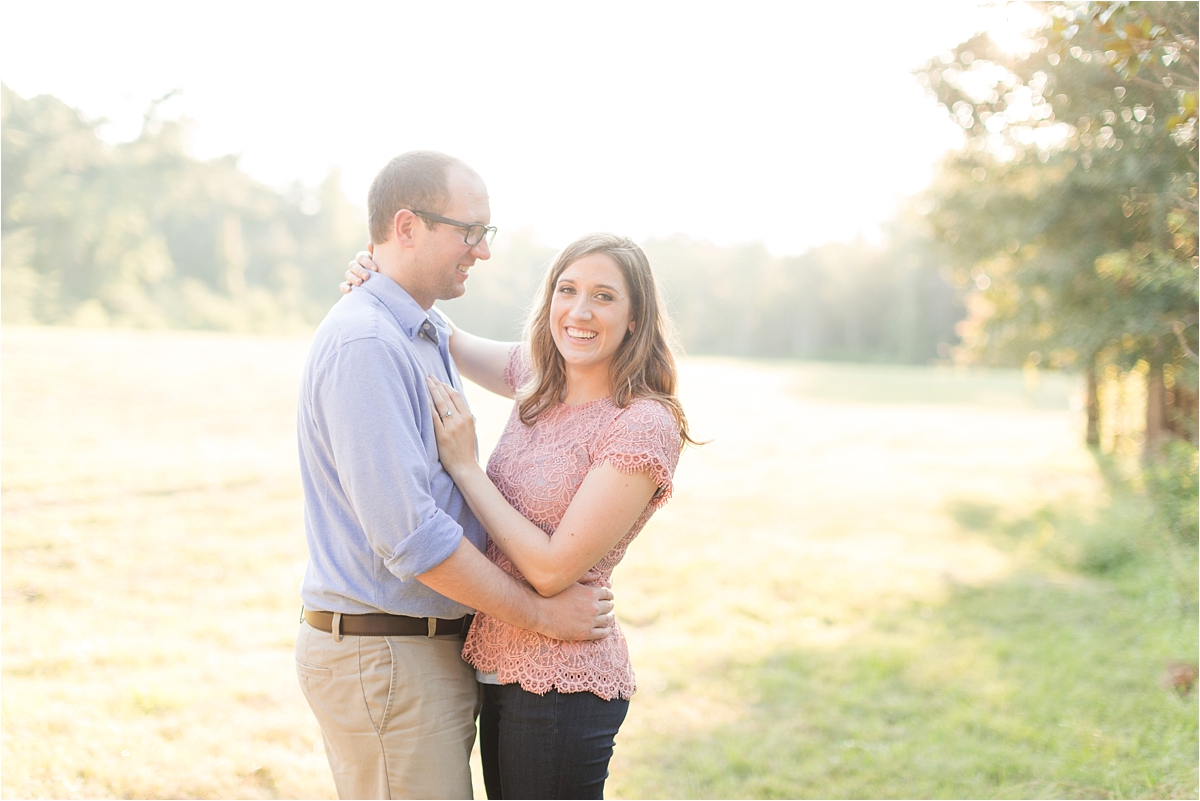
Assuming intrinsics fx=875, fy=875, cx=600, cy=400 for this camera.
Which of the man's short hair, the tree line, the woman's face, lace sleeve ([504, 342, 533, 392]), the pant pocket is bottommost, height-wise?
the pant pocket

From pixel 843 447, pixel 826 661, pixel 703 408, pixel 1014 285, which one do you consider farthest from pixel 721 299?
pixel 826 661

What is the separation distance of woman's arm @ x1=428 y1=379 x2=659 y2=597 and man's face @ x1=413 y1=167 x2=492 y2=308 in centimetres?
62

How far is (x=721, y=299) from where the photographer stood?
257ft

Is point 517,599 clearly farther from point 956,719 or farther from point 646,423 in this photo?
point 956,719

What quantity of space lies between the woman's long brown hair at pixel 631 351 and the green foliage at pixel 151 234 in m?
12.3

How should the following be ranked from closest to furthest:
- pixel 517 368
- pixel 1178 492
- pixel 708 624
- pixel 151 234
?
1. pixel 517 368
2. pixel 708 624
3. pixel 1178 492
4. pixel 151 234

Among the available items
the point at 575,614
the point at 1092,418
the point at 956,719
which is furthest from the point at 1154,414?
the point at 575,614

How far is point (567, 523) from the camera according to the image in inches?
97.2

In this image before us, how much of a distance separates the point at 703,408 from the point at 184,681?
952 inches

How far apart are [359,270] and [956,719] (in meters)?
4.99

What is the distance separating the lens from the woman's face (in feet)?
8.79

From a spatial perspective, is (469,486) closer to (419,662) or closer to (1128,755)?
(419,662)

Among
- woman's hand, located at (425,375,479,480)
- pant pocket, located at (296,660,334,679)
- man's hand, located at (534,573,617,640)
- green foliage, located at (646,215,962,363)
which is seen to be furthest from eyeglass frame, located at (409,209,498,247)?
green foliage, located at (646,215,962,363)

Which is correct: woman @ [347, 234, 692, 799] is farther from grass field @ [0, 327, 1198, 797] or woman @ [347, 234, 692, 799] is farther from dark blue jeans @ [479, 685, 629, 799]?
grass field @ [0, 327, 1198, 797]
